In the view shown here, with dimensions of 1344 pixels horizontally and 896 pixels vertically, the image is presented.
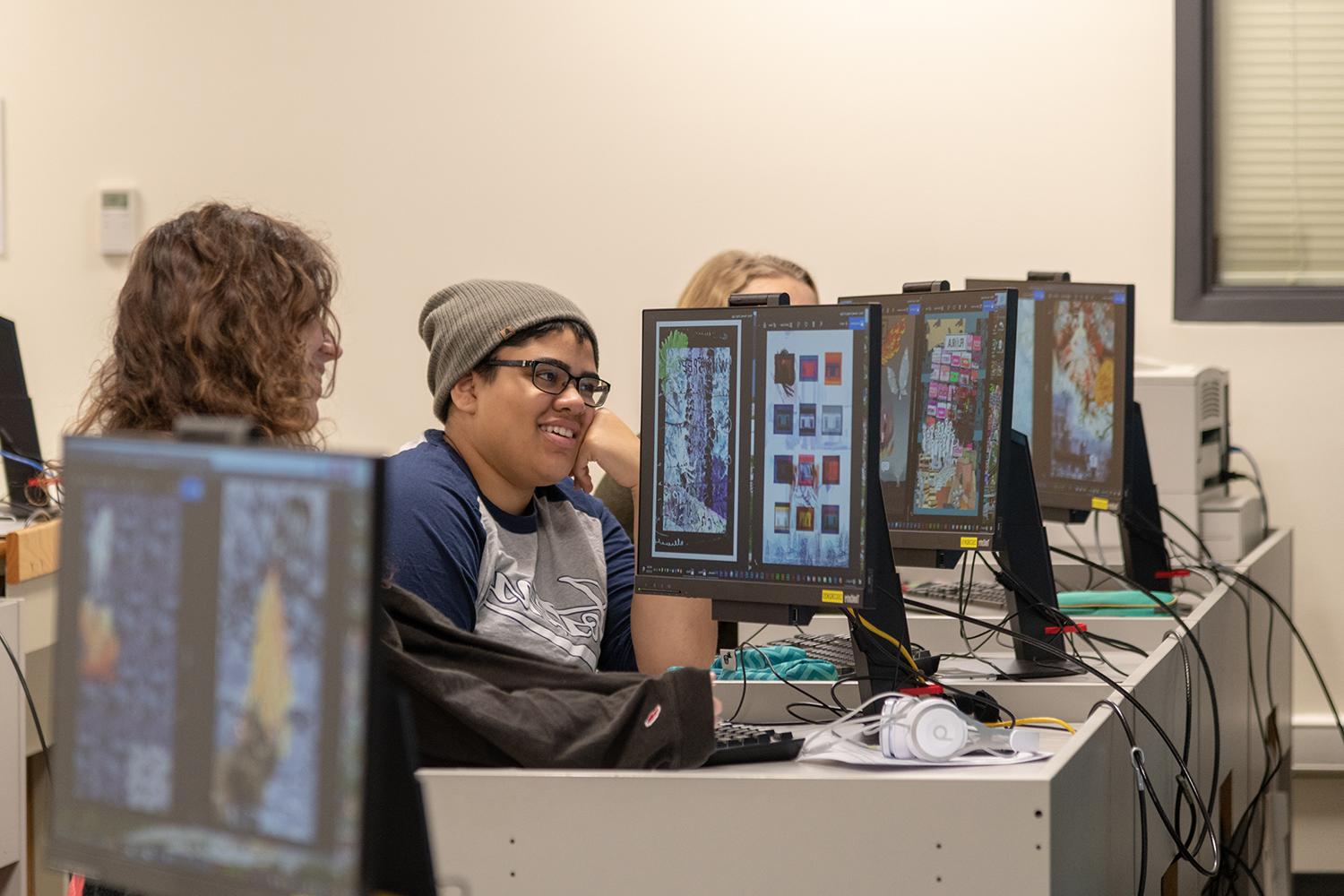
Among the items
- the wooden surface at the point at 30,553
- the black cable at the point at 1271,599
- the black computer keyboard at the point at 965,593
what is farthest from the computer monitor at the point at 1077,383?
the wooden surface at the point at 30,553

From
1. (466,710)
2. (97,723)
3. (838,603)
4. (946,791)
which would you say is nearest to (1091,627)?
(838,603)

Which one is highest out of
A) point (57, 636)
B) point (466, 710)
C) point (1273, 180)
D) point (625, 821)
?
point (1273, 180)

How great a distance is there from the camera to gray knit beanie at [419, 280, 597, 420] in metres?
2.01

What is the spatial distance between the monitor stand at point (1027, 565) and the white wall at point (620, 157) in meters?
1.85

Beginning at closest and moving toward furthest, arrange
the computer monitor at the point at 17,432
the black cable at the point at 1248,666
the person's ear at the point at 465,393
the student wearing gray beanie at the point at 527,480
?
the student wearing gray beanie at the point at 527,480
the person's ear at the point at 465,393
the computer monitor at the point at 17,432
the black cable at the point at 1248,666

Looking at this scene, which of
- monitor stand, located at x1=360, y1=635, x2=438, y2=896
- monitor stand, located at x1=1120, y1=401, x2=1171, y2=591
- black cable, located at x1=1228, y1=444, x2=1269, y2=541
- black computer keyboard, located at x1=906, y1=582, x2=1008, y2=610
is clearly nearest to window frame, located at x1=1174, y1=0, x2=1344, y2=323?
black cable, located at x1=1228, y1=444, x2=1269, y2=541

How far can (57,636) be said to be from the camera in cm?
91

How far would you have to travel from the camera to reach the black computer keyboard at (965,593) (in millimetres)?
2592

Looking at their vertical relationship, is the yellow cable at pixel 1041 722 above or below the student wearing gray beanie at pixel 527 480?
below

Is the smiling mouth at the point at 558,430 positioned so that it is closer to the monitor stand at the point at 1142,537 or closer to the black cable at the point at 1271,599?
the monitor stand at the point at 1142,537

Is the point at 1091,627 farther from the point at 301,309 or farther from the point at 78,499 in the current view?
the point at 78,499

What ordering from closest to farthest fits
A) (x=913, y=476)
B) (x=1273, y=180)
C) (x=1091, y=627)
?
(x=913, y=476) → (x=1091, y=627) → (x=1273, y=180)

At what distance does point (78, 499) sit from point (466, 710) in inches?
23.8

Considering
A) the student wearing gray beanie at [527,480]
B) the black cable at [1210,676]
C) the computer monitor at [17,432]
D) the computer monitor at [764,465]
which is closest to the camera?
the computer monitor at [764,465]
